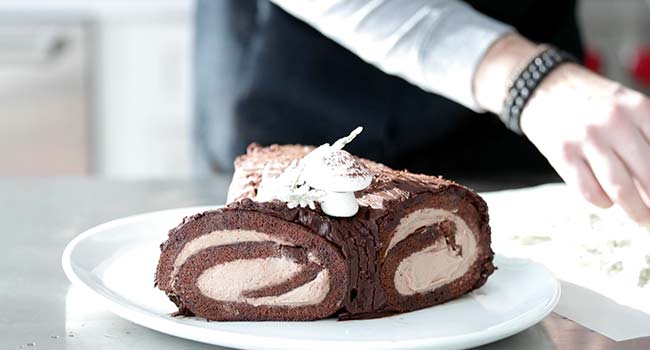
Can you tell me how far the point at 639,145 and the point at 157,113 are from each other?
2300 millimetres

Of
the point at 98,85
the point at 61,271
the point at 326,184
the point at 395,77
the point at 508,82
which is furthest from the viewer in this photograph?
the point at 98,85

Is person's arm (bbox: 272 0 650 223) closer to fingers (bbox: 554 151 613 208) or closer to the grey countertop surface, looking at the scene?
fingers (bbox: 554 151 613 208)

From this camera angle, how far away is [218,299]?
1082mm

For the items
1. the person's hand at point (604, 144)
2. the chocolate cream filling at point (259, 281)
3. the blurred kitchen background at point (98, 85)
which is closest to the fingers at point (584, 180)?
the person's hand at point (604, 144)

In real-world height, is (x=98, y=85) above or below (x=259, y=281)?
below

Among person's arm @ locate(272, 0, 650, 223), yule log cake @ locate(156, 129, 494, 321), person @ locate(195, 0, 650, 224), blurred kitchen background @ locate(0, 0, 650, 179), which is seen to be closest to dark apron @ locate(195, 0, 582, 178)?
person @ locate(195, 0, 650, 224)

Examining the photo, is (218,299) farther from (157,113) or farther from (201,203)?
(157,113)

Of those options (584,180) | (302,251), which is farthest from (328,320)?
(584,180)

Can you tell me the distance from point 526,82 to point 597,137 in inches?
6.3

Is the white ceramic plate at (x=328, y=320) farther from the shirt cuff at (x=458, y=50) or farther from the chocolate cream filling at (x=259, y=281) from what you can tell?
the shirt cuff at (x=458, y=50)

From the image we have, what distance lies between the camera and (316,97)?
6.47 ft

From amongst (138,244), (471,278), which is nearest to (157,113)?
(138,244)

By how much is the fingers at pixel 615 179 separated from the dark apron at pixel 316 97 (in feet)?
2.40

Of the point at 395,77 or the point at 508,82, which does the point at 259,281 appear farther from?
the point at 395,77
